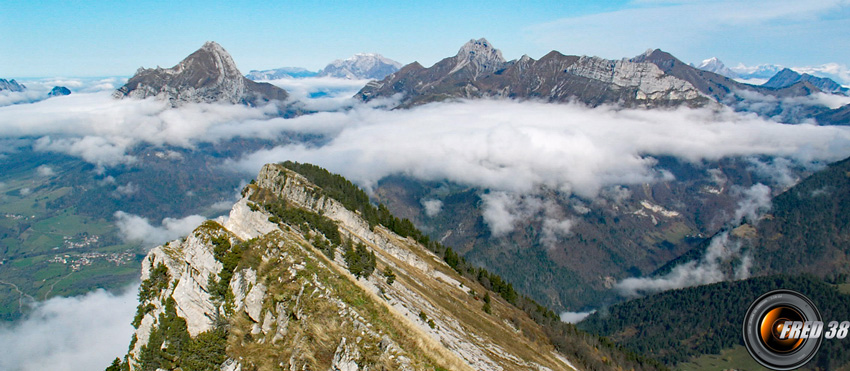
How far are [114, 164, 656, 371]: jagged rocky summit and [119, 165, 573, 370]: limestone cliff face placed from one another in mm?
126

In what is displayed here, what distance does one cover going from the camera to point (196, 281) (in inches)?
2133

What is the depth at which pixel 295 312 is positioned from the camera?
41.2 metres

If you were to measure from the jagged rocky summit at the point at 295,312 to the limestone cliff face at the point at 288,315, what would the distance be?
5.0 inches

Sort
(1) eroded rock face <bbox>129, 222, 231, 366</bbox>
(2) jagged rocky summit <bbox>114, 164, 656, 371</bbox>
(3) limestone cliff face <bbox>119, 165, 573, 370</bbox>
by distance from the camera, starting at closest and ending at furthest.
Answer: (3) limestone cliff face <bbox>119, 165, 573, 370</bbox> < (2) jagged rocky summit <bbox>114, 164, 656, 371</bbox> < (1) eroded rock face <bbox>129, 222, 231, 366</bbox>

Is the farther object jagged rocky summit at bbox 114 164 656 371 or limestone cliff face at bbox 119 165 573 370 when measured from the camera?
jagged rocky summit at bbox 114 164 656 371

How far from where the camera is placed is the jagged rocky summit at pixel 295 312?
37500mm

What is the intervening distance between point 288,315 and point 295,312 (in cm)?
101

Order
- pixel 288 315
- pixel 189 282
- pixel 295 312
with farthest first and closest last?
pixel 189 282
pixel 288 315
pixel 295 312

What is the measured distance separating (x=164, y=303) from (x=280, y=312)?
24485 mm

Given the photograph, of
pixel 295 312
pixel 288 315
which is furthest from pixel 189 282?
pixel 295 312

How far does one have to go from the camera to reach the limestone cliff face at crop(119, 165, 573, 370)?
122 ft

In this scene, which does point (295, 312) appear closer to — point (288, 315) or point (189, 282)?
point (288, 315)

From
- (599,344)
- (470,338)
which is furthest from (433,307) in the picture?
(599,344)

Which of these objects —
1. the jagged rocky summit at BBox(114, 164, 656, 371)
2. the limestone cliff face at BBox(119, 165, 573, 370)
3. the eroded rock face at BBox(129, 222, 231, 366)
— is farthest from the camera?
the eroded rock face at BBox(129, 222, 231, 366)
